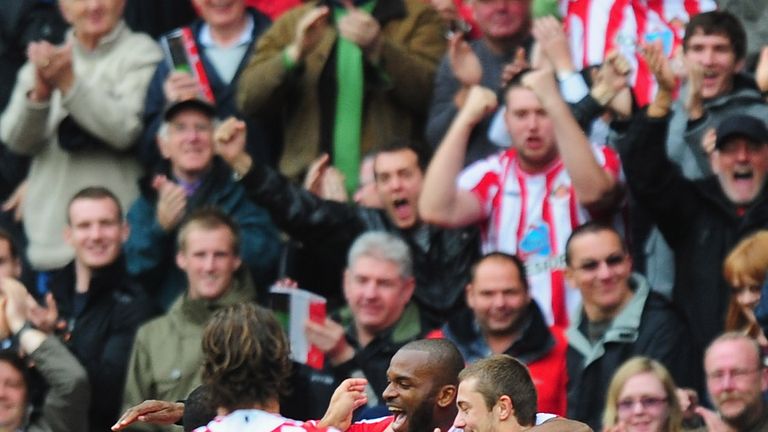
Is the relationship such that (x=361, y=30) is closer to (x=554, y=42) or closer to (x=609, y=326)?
(x=554, y=42)

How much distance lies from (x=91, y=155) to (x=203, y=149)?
0.87 meters

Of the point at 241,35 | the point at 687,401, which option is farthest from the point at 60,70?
the point at 687,401

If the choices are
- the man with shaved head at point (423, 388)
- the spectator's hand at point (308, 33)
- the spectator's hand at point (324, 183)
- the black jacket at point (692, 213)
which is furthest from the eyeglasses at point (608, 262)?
the man with shaved head at point (423, 388)

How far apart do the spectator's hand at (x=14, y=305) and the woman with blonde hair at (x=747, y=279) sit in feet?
11.3

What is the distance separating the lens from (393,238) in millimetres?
11086

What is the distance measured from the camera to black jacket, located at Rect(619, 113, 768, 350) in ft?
35.2

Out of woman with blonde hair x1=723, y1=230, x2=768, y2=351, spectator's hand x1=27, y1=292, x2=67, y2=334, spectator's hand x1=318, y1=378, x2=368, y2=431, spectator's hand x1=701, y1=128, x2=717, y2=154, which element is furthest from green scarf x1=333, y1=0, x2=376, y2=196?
spectator's hand x1=318, y1=378, x2=368, y2=431

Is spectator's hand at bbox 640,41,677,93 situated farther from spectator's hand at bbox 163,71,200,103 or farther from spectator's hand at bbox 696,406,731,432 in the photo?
spectator's hand at bbox 163,71,200,103

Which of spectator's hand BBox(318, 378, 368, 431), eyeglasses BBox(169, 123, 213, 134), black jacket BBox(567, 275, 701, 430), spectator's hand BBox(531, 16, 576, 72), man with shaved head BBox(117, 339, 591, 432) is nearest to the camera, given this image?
man with shaved head BBox(117, 339, 591, 432)

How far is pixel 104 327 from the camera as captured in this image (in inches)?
463

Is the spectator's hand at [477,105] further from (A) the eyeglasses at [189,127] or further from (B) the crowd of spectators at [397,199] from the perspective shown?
(A) the eyeglasses at [189,127]

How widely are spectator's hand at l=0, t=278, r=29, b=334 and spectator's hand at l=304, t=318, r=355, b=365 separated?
5.27 ft

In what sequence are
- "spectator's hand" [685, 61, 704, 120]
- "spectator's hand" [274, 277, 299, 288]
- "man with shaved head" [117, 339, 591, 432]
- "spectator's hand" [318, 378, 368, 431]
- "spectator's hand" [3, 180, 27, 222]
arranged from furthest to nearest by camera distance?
"spectator's hand" [3, 180, 27, 222]
"spectator's hand" [274, 277, 299, 288]
"spectator's hand" [685, 61, 704, 120]
"spectator's hand" [318, 378, 368, 431]
"man with shaved head" [117, 339, 591, 432]

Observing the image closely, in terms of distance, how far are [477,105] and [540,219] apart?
655 mm
